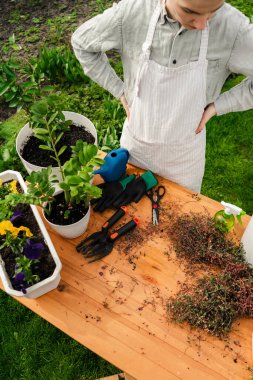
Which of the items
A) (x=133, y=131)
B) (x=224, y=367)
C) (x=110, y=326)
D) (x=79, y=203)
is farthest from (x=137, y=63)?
(x=224, y=367)

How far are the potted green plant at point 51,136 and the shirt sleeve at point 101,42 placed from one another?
0.24 meters

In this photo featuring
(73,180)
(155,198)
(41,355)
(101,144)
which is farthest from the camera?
(101,144)

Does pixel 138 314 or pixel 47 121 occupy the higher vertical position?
pixel 47 121

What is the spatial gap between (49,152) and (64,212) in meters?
0.29

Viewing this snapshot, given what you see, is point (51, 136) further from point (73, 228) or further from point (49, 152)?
point (73, 228)

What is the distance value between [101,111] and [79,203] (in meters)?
1.83

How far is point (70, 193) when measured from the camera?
1.30 m

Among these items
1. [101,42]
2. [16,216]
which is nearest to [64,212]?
[16,216]

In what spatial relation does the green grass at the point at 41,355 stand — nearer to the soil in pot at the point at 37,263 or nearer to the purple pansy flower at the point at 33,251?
the soil in pot at the point at 37,263

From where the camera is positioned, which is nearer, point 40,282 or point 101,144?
point 40,282

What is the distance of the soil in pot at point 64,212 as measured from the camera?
1385 mm

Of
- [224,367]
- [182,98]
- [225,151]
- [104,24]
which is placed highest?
[104,24]

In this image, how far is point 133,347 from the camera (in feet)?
4.00

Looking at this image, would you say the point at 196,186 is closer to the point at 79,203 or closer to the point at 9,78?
the point at 79,203
